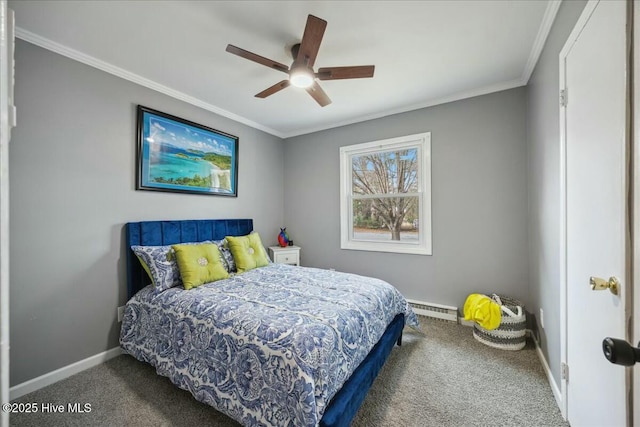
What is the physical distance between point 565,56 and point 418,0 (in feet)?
3.05

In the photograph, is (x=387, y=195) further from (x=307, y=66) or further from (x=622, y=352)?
(x=622, y=352)

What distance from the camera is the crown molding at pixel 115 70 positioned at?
6.03ft

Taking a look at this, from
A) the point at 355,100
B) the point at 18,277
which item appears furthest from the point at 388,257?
the point at 18,277

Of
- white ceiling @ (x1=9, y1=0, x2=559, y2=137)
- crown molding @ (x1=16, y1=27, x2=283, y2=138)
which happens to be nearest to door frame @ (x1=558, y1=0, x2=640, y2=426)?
white ceiling @ (x1=9, y1=0, x2=559, y2=137)

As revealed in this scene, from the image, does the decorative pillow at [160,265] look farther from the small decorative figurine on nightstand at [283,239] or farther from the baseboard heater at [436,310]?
the baseboard heater at [436,310]

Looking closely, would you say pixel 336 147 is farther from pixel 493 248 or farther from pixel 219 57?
pixel 493 248

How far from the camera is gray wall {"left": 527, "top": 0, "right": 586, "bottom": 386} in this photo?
5.33ft

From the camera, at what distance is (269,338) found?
1365 millimetres

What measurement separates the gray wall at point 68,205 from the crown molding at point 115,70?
0.15 ft

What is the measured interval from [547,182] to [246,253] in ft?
9.07

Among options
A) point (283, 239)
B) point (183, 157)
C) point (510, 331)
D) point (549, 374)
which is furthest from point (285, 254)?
point (549, 374)

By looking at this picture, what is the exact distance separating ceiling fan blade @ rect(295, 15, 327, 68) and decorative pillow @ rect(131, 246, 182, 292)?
199cm

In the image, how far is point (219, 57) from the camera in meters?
2.16

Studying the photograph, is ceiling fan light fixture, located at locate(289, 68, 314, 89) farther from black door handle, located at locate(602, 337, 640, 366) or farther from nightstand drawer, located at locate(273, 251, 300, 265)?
nightstand drawer, located at locate(273, 251, 300, 265)
